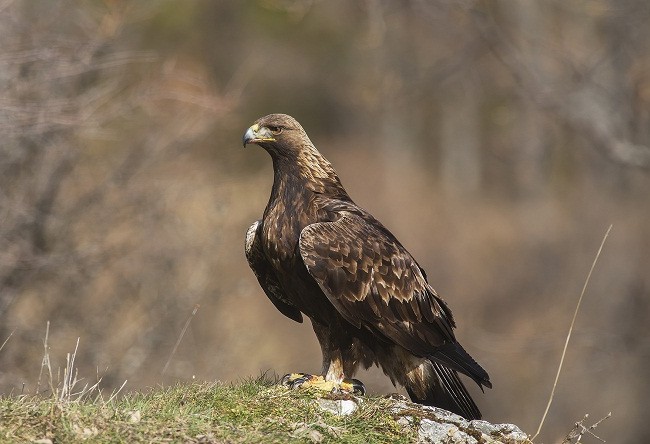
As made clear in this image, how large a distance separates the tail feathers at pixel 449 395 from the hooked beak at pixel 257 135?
5.40ft

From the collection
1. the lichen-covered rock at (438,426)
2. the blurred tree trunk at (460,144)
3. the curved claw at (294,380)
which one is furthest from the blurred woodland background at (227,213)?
the blurred tree trunk at (460,144)

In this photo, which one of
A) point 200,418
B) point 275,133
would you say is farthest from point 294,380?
point 275,133

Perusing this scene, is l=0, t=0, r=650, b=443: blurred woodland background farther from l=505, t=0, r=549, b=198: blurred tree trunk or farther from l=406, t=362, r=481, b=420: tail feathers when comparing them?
l=406, t=362, r=481, b=420: tail feathers

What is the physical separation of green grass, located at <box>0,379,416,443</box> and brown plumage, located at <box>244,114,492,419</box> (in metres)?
0.75

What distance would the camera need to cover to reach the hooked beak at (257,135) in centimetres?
624

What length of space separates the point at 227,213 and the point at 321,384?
6.18 m

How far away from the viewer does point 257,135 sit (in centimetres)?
626

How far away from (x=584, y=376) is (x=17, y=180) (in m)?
10.1

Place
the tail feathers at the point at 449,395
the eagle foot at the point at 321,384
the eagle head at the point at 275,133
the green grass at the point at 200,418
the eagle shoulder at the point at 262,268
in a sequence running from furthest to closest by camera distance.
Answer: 1. the eagle head at the point at 275,133
2. the eagle shoulder at the point at 262,268
3. the tail feathers at the point at 449,395
4. the eagle foot at the point at 321,384
5. the green grass at the point at 200,418

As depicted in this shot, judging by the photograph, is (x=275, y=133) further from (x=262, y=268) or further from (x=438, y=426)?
(x=438, y=426)

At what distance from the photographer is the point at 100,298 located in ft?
36.1

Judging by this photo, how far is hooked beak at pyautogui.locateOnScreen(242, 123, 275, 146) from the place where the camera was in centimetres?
624

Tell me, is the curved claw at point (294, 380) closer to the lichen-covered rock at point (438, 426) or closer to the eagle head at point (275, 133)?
the lichen-covered rock at point (438, 426)

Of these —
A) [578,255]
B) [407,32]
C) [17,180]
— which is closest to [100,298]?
[17,180]
